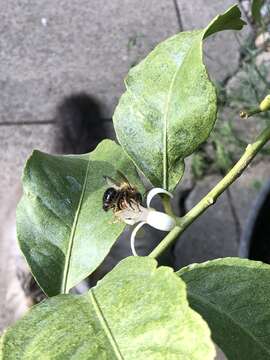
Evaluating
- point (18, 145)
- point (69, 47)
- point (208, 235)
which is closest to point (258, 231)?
point (208, 235)

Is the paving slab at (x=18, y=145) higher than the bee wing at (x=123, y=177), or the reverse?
the bee wing at (x=123, y=177)

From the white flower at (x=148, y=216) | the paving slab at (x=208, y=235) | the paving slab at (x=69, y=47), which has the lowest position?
the paving slab at (x=208, y=235)

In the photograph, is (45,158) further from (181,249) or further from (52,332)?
(181,249)

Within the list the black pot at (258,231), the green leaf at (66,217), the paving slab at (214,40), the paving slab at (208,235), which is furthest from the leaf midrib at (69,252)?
the paving slab at (214,40)

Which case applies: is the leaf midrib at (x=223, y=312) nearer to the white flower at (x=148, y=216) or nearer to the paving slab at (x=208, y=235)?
the white flower at (x=148, y=216)

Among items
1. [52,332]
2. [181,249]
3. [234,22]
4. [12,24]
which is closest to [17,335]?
[52,332]

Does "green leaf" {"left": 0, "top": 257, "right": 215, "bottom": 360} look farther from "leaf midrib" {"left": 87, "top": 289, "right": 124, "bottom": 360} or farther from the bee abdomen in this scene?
the bee abdomen

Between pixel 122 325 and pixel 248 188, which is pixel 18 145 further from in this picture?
pixel 122 325
